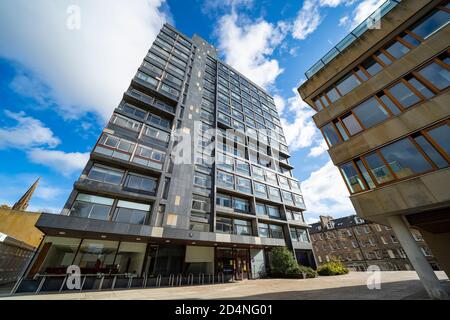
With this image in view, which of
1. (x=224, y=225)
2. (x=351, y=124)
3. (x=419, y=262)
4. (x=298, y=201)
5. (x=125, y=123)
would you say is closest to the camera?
(x=419, y=262)

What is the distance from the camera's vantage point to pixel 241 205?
2630cm

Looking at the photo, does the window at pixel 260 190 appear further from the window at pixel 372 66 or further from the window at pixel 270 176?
the window at pixel 372 66

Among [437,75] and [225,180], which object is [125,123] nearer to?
[225,180]

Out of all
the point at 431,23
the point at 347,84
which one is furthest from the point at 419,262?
the point at 431,23

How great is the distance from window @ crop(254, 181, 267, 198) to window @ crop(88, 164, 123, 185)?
19.2m

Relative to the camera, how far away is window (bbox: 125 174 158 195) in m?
18.5

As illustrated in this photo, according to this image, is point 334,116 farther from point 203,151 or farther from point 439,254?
point 203,151

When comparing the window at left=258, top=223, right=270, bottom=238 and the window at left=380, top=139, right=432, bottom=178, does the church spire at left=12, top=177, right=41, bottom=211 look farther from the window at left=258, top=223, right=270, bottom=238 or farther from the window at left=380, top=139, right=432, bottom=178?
the window at left=380, top=139, right=432, bottom=178

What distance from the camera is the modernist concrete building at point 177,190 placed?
15320 mm

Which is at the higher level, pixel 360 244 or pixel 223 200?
pixel 223 200

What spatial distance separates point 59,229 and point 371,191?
66.2ft

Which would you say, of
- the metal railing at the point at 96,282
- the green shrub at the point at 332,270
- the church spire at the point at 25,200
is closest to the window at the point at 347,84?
the metal railing at the point at 96,282

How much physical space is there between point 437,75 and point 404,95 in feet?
3.92

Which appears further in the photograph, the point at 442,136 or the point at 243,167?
the point at 243,167
